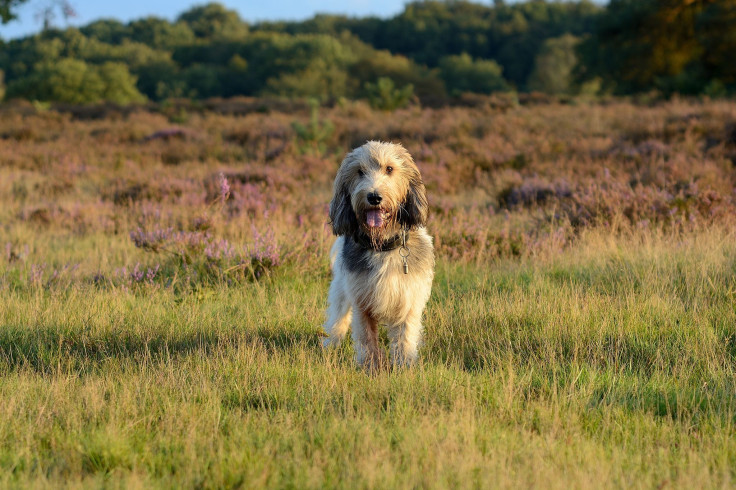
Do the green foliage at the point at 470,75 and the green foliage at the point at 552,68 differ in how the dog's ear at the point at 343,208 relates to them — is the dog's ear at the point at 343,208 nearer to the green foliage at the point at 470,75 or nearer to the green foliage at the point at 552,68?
the green foliage at the point at 552,68

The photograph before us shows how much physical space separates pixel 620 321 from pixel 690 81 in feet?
99.7

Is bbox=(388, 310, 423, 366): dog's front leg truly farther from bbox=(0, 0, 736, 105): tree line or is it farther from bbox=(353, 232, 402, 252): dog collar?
bbox=(0, 0, 736, 105): tree line

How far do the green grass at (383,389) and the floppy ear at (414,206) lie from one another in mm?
915

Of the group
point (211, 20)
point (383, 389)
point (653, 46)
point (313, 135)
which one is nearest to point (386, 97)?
point (313, 135)

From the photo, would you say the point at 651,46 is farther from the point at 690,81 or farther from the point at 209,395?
the point at 209,395

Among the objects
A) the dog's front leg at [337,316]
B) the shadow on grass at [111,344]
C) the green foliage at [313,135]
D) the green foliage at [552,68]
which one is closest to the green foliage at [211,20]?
the green foliage at [552,68]

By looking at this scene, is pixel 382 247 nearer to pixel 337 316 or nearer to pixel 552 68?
pixel 337 316

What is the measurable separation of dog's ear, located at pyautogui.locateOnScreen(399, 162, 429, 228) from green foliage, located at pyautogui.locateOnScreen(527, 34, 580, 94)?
62.9m

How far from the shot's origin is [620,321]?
4.77 metres

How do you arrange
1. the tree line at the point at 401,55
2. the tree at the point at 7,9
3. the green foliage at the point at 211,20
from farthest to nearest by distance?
1. the green foliage at the point at 211,20
2. the tree line at the point at 401,55
3. the tree at the point at 7,9

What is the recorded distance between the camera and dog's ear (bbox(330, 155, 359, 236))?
14.3ft

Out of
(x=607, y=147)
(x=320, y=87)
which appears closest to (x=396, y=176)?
(x=607, y=147)

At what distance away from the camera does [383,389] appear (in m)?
3.67

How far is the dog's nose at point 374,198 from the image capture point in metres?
4.00
